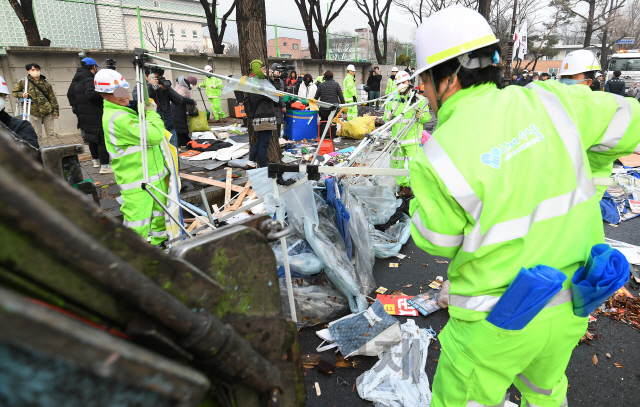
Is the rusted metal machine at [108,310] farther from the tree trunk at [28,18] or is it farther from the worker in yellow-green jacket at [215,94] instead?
the tree trunk at [28,18]

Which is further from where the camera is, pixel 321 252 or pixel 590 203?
pixel 321 252

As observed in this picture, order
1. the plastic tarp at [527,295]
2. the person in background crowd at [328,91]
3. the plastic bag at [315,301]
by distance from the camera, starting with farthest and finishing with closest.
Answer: the person in background crowd at [328,91], the plastic bag at [315,301], the plastic tarp at [527,295]

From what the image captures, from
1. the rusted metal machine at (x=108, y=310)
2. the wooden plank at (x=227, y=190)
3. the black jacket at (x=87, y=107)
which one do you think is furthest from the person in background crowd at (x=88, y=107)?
the rusted metal machine at (x=108, y=310)

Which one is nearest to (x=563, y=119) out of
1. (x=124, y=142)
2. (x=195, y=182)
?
(x=124, y=142)

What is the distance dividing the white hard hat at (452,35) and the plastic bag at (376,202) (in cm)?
304

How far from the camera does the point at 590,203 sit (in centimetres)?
139

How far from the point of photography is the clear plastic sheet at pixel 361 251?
3445 mm

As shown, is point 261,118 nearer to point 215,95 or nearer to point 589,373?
point 589,373

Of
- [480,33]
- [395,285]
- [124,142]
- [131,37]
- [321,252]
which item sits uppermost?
[131,37]

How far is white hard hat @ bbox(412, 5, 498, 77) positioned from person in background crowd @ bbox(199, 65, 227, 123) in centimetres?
1227

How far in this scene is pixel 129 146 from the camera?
356cm

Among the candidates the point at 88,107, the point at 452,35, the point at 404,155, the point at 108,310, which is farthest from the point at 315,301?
the point at 88,107

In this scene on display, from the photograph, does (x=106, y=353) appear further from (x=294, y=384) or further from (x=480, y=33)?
(x=480, y=33)

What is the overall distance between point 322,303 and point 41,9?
45.4 feet
